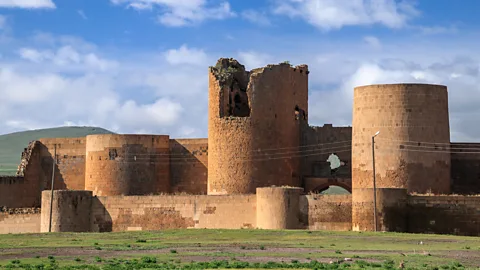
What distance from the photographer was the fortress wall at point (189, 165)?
58.2 metres

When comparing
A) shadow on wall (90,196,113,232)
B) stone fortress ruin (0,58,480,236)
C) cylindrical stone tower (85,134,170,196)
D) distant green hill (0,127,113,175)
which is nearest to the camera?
stone fortress ruin (0,58,480,236)

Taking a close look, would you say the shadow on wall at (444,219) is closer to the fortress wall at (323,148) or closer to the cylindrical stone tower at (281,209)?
the cylindrical stone tower at (281,209)

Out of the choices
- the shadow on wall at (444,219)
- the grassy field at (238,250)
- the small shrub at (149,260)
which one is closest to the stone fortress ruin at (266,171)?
the shadow on wall at (444,219)

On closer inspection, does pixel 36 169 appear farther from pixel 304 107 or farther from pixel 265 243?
pixel 265 243

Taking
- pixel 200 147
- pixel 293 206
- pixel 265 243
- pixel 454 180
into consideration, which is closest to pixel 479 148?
pixel 454 180

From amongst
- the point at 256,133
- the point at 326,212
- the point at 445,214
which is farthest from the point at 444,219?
the point at 256,133

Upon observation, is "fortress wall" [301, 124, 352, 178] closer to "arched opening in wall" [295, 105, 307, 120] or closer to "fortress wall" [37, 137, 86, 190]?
"arched opening in wall" [295, 105, 307, 120]

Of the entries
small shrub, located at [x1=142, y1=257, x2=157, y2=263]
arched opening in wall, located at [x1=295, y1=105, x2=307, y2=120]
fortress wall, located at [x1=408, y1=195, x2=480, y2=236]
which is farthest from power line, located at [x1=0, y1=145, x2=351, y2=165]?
small shrub, located at [x1=142, y1=257, x2=157, y2=263]

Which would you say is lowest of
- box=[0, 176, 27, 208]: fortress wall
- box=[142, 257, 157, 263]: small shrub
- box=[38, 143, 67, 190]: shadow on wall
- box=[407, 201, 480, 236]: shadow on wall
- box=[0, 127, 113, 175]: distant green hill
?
box=[142, 257, 157, 263]: small shrub

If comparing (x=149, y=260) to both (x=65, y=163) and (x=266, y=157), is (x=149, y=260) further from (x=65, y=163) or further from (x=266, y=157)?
(x=65, y=163)

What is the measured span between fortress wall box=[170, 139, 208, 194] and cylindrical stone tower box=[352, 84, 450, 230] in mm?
11643

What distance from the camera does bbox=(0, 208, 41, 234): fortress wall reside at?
53.7m

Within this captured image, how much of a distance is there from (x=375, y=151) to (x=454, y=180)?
5.98 metres

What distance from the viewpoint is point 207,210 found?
1984 inches
